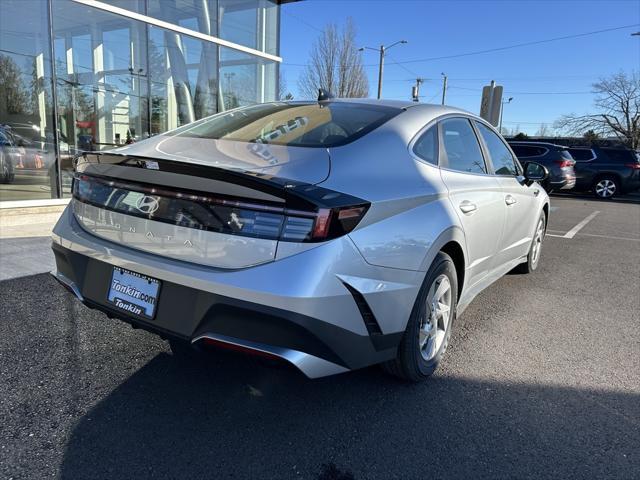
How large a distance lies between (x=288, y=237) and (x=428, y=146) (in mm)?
1299

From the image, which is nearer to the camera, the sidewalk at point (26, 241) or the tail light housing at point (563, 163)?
the sidewalk at point (26, 241)

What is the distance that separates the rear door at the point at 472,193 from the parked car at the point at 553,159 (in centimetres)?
1175

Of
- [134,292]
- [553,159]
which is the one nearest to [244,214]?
[134,292]

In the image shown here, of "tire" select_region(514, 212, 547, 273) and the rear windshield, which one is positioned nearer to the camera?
the rear windshield

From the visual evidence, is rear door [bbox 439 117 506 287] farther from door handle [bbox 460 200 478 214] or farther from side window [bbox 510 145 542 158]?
side window [bbox 510 145 542 158]

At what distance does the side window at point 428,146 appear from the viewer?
2.80 metres

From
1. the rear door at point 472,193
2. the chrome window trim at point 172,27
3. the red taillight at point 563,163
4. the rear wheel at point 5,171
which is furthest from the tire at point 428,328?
the red taillight at point 563,163

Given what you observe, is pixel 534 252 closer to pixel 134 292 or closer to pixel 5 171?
pixel 134 292

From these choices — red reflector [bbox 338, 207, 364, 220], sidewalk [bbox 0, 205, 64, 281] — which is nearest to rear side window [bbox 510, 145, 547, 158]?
sidewalk [bbox 0, 205, 64, 281]

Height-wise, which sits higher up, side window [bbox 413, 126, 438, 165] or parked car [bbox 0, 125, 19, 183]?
side window [bbox 413, 126, 438, 165]

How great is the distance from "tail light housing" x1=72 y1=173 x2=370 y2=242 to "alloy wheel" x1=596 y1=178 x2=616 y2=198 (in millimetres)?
17031

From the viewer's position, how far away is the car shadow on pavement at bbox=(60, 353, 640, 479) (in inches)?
84.1

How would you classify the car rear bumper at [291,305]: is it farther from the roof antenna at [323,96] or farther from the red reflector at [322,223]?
the roof antenna at [323,96]

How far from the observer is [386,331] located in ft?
7.72
